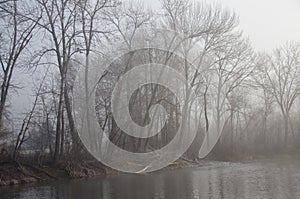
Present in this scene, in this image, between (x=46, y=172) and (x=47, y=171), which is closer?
(x=46, y=172)

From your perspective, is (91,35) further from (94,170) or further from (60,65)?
(94,170)

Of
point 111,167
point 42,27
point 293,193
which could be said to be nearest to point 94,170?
point 111,167

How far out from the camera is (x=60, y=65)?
28766 millimetres

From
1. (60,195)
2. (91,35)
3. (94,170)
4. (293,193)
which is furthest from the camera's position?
(91,35)

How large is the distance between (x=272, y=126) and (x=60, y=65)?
38.2 metres

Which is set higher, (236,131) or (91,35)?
(91,35)

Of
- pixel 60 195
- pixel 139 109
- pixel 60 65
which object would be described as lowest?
pixel 60 195

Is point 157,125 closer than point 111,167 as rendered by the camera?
No

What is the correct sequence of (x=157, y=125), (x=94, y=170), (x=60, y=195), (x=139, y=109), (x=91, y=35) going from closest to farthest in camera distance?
Result: (x=60, y=195) → (x=94, y=170) → (x=91, y=35) → (x=139, y=109) → (x=157, y=125)

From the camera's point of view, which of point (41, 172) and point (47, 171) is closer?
point (41, 172)

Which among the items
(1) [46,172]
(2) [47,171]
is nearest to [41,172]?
(1) [46,172]

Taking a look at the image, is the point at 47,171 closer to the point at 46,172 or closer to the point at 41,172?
the point at 46,172

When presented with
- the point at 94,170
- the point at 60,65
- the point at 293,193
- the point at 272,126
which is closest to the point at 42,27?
the point at 60,65

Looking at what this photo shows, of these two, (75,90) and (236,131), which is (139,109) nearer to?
(75,90)
